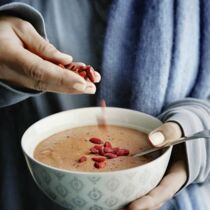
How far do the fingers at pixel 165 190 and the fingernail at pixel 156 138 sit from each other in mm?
71

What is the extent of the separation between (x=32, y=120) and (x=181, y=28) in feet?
1.07

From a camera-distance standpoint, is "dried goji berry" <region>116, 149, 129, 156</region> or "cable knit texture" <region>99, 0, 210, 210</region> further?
"cable knit texture" <region>99, 0, 210, 210</region>

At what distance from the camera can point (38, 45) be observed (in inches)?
28.1

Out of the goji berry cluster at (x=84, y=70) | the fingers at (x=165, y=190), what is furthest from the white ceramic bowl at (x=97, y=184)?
the goji berry cluster at (x=84, y=70)

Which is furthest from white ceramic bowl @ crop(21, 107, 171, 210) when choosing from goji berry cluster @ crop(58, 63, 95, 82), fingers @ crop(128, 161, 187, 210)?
goji berry cluster @ crop(58, 63, 95, 82)

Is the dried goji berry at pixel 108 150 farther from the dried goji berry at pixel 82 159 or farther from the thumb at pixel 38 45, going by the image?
the thumb at pixel 38 45

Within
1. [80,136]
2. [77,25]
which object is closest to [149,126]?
[80,136]

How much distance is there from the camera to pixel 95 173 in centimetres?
59

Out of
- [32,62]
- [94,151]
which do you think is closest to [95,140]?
[94,151]

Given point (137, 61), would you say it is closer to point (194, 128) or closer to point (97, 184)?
point (194, 128)

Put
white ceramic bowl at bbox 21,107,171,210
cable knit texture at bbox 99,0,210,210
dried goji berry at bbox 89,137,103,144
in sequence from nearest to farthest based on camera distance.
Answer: white ceramic bowl at bbox 21,107,171,210, dried goji berry at bbox 89,137,103,144, cable knit texture at bbox 99,0,210,210

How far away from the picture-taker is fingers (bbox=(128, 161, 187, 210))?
65 centimetres

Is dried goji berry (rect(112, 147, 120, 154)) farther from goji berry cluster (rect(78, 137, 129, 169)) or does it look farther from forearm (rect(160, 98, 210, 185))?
forearm (rect(160, 98, 210, 185))

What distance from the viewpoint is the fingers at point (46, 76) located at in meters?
0.64
